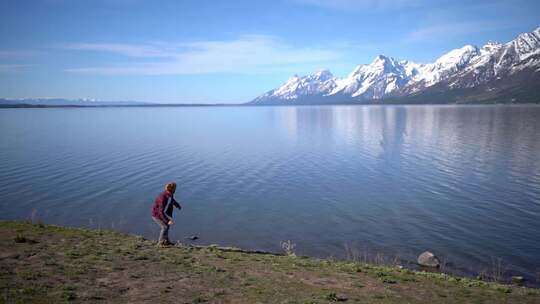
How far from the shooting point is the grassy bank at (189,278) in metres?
14.8

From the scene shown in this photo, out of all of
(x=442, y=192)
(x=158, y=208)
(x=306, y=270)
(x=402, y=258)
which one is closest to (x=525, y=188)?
(x=442, y=192)

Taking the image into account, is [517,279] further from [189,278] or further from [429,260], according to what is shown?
[189,278]

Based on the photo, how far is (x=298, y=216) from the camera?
37188 millimetres

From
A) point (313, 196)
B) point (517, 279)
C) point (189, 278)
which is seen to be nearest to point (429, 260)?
point (517, 279)

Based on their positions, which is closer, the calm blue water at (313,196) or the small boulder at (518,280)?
the small boulder at (518,280)

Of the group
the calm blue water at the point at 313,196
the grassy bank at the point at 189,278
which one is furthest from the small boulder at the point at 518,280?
the grassy bank at the point at 189,278

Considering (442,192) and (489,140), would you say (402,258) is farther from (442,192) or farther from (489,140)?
(489,140)

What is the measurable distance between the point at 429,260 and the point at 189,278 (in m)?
17.3

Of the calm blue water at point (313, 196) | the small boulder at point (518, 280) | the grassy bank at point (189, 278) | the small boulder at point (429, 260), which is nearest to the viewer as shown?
the grassy bank at point (189, 278)

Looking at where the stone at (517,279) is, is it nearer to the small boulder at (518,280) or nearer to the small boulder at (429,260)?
the small boulder at (518,280)

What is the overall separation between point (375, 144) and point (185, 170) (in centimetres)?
4898

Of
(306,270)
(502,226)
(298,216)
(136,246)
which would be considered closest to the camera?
(306,270)

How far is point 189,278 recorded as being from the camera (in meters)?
17.1

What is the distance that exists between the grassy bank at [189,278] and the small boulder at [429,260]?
577 centimetres
